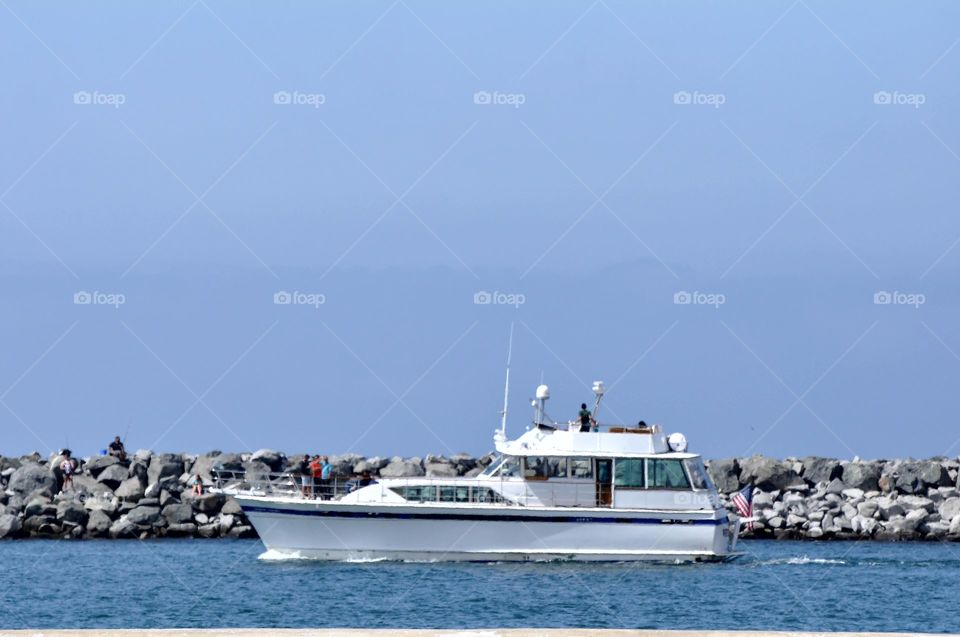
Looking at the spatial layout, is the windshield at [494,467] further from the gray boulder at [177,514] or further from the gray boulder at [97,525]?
the gray boulder at [97,525]

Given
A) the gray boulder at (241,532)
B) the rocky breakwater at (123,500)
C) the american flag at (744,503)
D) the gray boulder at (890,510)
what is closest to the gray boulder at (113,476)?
the rocky breakwater at (123,500)

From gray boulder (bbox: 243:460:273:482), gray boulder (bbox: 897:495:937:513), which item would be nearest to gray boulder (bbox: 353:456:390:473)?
gray boulder (bbox: 243:460:273:482)

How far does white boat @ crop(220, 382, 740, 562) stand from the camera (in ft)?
136

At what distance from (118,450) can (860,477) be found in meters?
21.3

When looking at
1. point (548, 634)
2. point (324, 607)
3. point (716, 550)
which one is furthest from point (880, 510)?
point (548, 634)

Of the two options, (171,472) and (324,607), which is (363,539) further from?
(171,472)

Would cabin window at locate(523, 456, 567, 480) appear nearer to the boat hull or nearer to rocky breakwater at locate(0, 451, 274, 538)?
the boat hull

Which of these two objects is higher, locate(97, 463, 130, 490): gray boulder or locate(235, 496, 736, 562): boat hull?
locate(97, 463, 130, 490): gray boulder

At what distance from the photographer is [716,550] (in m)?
42.0

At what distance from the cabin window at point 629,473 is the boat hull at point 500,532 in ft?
2.24

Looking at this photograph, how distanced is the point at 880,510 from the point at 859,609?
663 inches

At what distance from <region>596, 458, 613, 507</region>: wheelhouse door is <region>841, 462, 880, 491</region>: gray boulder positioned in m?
15.7

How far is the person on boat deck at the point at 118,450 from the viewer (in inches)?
2180

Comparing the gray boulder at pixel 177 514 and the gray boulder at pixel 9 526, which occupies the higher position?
the gray boulder at pixel 177 514
